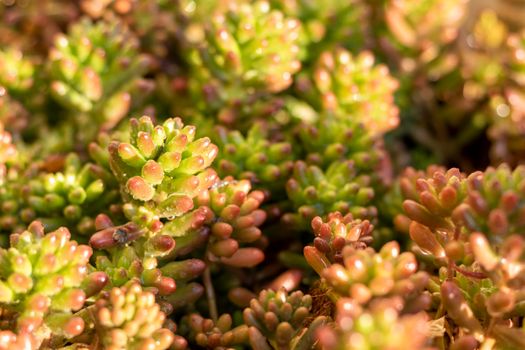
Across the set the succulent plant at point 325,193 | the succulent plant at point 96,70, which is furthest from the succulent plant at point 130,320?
the succulent plant at point 96,70

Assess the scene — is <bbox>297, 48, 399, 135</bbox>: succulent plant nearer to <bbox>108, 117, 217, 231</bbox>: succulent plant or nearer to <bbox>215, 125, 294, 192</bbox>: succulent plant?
<bbox>215, 125, 294, 192</bbox>: succulent plant

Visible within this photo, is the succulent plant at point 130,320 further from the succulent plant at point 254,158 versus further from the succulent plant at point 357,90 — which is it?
the succulent plant at point 357,90

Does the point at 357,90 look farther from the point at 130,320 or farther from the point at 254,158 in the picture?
the point at 130,320

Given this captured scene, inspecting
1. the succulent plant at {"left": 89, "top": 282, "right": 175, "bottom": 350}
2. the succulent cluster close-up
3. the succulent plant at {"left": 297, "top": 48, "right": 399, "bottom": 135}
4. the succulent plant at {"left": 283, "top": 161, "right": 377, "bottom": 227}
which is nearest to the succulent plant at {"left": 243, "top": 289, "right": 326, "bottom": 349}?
the succulent cluster close-up

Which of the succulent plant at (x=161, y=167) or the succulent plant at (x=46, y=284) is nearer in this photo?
the succulent plant at (x=46, y=284)

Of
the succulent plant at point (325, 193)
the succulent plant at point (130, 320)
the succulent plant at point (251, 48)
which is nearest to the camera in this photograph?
the succulent plant at point (130, 320)

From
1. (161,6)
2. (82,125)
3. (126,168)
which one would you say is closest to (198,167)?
(126,168)

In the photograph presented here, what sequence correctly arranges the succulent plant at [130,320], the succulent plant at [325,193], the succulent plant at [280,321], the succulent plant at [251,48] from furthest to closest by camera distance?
the succulent plant at [251,48] → the succulent plant at [325,193] → the succulent plant at [280,321] → the succulent plant at [130,320]

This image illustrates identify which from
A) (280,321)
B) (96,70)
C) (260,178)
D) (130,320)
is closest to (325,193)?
(260,178)
